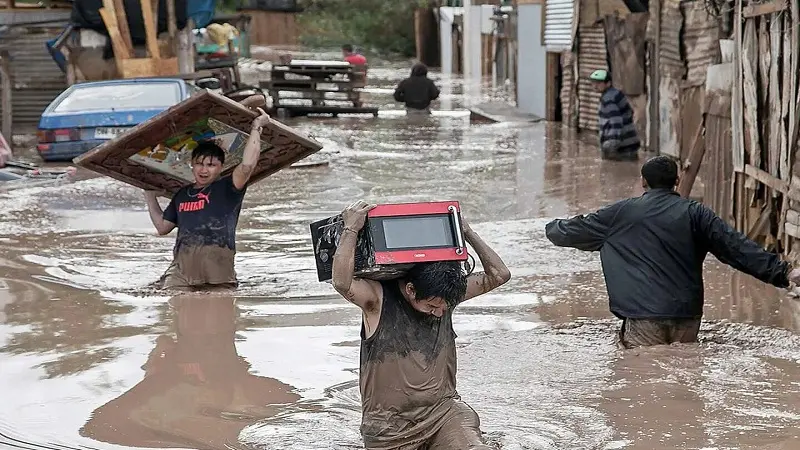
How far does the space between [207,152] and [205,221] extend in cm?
51

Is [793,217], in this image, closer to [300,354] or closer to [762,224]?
[762,224]

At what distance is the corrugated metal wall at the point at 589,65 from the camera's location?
69.4 ft

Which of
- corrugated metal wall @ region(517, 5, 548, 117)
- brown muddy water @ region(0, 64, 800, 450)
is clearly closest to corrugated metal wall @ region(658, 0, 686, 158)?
brown muddy water @ region(0, 64, 800, 450)

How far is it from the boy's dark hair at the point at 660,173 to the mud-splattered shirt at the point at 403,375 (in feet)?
7.73

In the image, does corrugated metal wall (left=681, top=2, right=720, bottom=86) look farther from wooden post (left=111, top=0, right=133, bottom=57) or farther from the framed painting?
wooden post (left=111, top=0, right=133, bottom=57)

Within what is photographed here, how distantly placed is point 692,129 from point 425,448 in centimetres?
1029

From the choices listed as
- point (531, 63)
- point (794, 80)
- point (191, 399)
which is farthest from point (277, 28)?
point (191, 399)

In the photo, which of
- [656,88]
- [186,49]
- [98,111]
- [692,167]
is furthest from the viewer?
[186,49]

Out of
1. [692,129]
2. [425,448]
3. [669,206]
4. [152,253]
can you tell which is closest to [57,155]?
[152,253]

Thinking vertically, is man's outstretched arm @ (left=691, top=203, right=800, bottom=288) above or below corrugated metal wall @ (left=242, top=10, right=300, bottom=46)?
above

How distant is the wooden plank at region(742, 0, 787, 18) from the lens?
9512 millimetres

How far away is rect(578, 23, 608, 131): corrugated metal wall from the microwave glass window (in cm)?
1591

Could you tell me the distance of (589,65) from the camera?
Result: 21891 millimetres

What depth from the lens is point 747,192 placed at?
10.6 m
